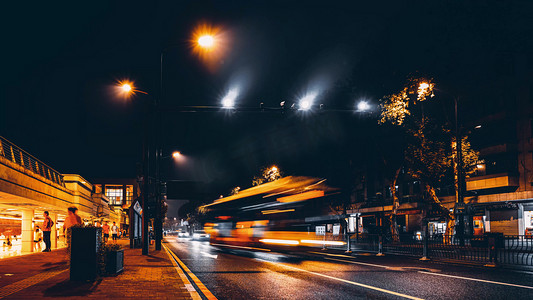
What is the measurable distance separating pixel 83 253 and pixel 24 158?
2751cm

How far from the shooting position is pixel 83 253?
994cm

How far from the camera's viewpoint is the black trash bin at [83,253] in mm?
9922

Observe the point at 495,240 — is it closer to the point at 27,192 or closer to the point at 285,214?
the point at 285,214

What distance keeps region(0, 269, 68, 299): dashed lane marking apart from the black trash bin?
0.85 m

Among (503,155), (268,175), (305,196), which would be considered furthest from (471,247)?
(268,175)

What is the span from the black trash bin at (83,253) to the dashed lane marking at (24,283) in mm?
846

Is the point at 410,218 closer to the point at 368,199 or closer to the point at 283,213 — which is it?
the point at 368,199

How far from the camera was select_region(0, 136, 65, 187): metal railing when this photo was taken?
2348 centimetres

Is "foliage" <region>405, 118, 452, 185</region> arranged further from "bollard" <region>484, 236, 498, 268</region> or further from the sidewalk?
the sidewalk

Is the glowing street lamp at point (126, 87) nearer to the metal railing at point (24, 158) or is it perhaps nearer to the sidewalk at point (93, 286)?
the metal railing at point (24, 158)

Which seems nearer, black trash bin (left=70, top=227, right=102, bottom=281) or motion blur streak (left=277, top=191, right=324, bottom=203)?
black trash bin (left=70, top=227, right=102, bottom=281)

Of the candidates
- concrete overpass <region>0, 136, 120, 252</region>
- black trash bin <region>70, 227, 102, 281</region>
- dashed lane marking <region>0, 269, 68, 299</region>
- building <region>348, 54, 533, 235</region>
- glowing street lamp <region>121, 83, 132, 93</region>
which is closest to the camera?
dashed lane marking <region>0, 269, 68, 299</region>

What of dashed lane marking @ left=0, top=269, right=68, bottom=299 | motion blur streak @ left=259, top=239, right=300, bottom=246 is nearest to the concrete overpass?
dashed lane marking @ left=0, top=269, right=68, bottom=299

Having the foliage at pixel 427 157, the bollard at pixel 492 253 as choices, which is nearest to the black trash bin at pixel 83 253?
the bollard at pixel 492 253
